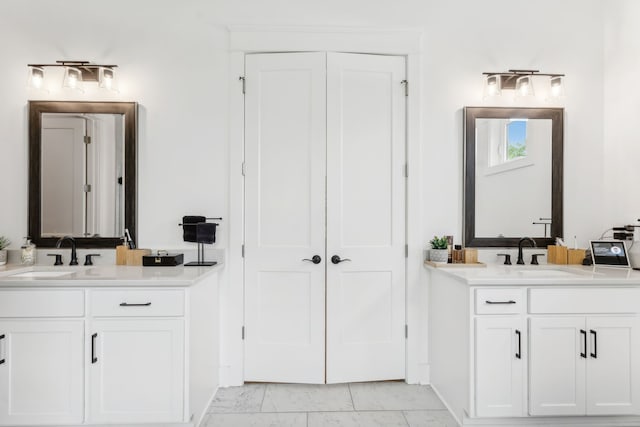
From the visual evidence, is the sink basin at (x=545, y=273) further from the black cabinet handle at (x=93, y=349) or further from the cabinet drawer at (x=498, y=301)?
the black cabinet handle at (x=93, y=349)

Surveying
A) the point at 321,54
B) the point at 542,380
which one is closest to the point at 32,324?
the point at 321,54

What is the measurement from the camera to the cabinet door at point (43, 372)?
219 centimetres

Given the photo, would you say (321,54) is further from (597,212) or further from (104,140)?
(597,212)

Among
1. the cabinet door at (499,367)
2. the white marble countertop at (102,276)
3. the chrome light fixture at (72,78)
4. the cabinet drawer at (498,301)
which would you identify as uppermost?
the chrome light fixture at (72,78)

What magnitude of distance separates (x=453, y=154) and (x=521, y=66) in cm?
85

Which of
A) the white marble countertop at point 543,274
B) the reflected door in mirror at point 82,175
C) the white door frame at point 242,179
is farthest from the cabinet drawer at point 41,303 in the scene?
the white marble countertop at point 543,274

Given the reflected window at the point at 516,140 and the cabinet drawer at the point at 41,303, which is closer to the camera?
Result: the cabinet drawer at the point at 41,303

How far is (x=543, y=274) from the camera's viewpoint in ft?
8.77

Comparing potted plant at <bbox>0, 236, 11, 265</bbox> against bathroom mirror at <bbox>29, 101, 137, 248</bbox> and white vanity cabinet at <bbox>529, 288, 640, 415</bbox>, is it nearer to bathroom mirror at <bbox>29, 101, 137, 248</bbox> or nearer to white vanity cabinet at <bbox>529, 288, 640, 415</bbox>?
bathroom mirror at <bbox>29, 101, 137, 248</bbox>

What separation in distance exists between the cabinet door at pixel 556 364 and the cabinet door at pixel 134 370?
1.97m

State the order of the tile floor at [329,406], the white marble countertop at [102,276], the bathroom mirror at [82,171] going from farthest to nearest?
the bathroom mirror at [82,171]
the tile floor at [329,406]
the white marble countertop at [102,276]

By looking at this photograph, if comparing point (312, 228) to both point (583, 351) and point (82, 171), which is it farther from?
point (583, 351)

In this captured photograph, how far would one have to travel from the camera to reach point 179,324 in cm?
221

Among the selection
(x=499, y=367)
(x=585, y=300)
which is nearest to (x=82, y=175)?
(x=499, y=367)
